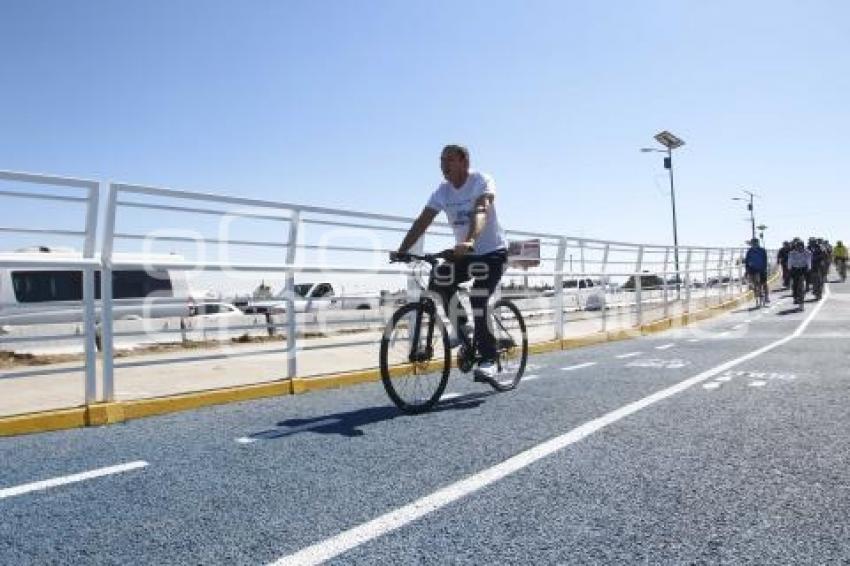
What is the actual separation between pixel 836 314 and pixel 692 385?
44.8 ft

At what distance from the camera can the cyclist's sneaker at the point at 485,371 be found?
5.99 metres

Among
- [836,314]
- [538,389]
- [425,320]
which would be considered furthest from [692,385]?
[836,314]

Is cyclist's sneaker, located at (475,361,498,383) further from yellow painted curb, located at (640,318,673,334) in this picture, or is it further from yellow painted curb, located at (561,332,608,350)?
yellow painted curb, located at (640,318,673,334)

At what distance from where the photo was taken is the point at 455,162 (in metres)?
5.97

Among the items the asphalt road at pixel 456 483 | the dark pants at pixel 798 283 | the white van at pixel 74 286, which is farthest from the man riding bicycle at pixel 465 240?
the dark pants at pixel 798 283

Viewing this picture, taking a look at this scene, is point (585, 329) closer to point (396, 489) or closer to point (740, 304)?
point (396, 489)

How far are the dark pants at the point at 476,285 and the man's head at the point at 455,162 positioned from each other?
0.69 m

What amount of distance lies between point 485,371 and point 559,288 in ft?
19.8

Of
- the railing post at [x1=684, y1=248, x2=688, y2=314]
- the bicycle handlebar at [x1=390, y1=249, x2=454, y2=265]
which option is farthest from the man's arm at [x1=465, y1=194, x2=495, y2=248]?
the railing post at [x1=684, y1=248, x2=688, y2=314]

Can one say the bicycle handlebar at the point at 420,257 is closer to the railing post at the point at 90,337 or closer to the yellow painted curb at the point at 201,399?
the yellow painted curb at the point at 201,399

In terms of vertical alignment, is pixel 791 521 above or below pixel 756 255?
below

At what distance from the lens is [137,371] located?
26.2ft

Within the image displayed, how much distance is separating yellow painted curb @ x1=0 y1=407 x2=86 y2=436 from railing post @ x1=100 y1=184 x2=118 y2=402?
33 cm

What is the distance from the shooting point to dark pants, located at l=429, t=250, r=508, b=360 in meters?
5.85
